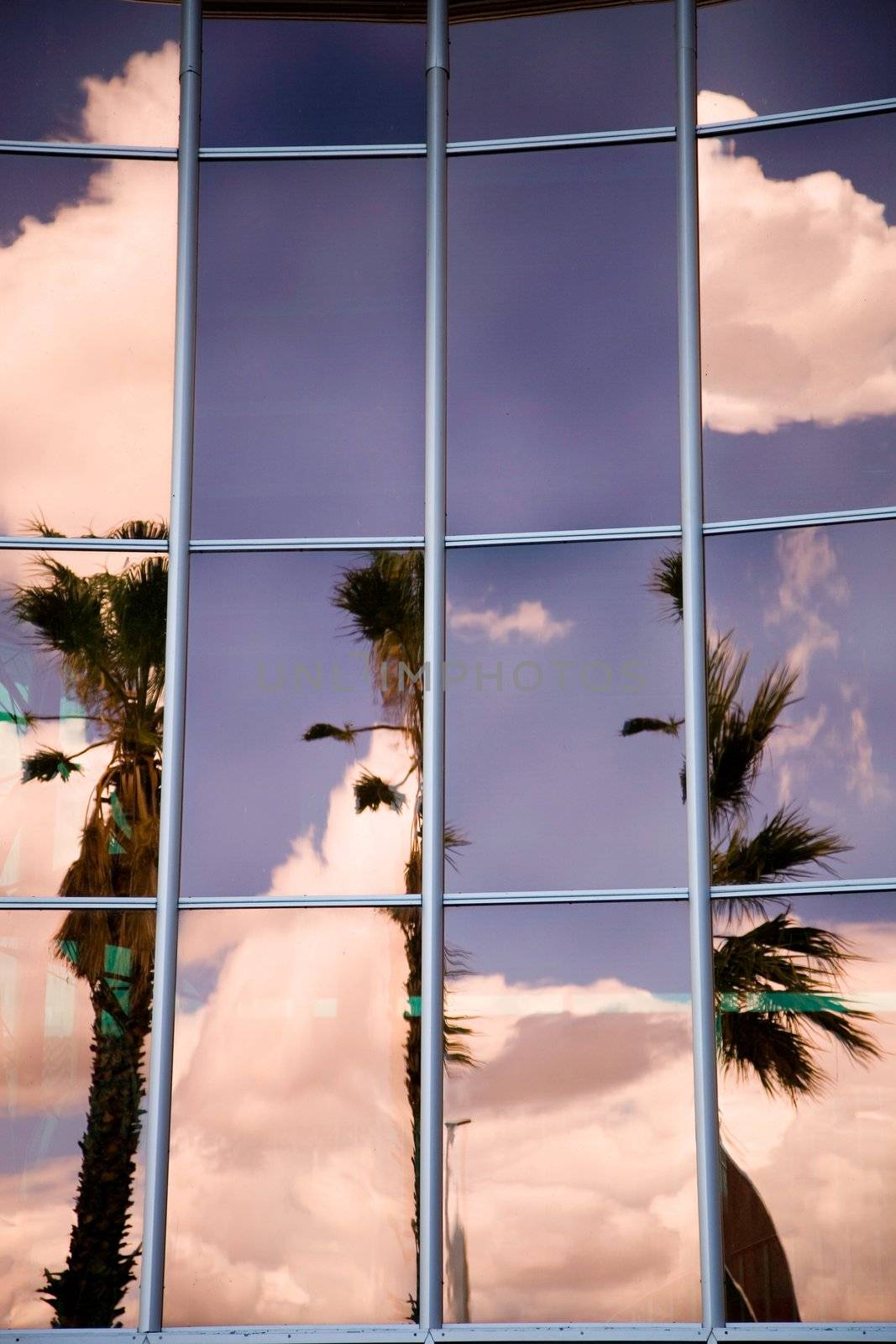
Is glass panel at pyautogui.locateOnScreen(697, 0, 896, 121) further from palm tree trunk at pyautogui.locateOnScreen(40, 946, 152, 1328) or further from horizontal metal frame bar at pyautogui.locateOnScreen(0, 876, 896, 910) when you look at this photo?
palm tree trunk at pyautogui.locateOnScreen(40, 946, 152, 1328)

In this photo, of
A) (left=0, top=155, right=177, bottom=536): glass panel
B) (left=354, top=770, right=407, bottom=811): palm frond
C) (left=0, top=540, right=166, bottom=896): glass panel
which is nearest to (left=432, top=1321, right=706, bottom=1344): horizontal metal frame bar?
Answer: (left=354, top=770, right=407, bottom=811): palm frond

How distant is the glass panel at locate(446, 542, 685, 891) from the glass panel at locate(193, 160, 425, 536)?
29.6 inches

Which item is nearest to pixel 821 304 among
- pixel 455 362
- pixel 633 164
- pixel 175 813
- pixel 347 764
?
pixel 633 164

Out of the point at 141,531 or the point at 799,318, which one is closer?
the point at 799,318

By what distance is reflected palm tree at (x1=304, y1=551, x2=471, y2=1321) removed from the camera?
7332 mm

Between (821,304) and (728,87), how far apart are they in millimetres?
1394

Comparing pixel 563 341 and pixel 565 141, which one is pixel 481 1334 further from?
pixel 565 141

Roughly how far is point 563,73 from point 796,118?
134 centimetres

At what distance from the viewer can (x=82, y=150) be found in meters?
8.29

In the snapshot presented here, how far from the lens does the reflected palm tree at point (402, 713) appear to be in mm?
7332

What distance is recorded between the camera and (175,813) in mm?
7609

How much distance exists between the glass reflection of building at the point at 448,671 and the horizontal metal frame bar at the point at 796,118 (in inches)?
0.9

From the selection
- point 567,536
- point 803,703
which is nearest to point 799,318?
point 567,536

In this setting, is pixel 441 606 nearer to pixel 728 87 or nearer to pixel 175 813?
pixel 175 813
